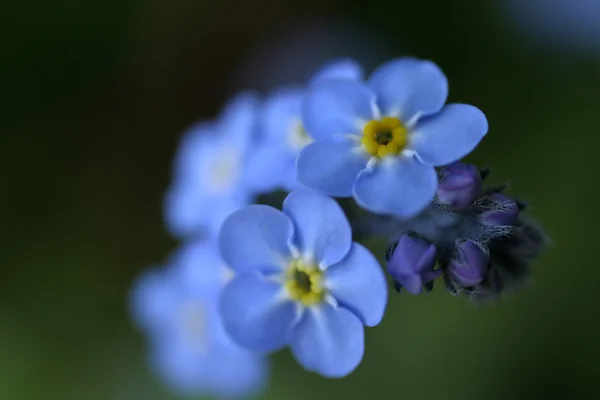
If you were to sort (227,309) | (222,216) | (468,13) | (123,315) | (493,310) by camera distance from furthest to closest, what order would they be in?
(123,315) → (468,13) → (493,310) → (222,216) → (227,309)

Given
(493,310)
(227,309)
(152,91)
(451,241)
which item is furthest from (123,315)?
(451,241)

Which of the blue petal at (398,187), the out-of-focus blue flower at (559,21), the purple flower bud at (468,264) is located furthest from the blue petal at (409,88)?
the out-of-focus blue flower at (559,21)

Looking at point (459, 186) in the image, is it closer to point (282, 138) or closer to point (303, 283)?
point (303, 283)

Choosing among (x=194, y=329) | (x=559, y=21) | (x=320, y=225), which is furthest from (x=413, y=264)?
(x=559, y=21)

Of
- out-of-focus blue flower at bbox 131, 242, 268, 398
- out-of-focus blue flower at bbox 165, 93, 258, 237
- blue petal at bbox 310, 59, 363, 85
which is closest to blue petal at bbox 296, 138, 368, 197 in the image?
blue petal at bbox 310, 59, 363, 85

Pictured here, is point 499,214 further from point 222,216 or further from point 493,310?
point 493,310

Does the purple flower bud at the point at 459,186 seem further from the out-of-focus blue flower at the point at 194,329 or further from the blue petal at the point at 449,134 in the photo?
the out-of-focus blue flower at the point at 194,329

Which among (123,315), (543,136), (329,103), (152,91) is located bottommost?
(123,315)
